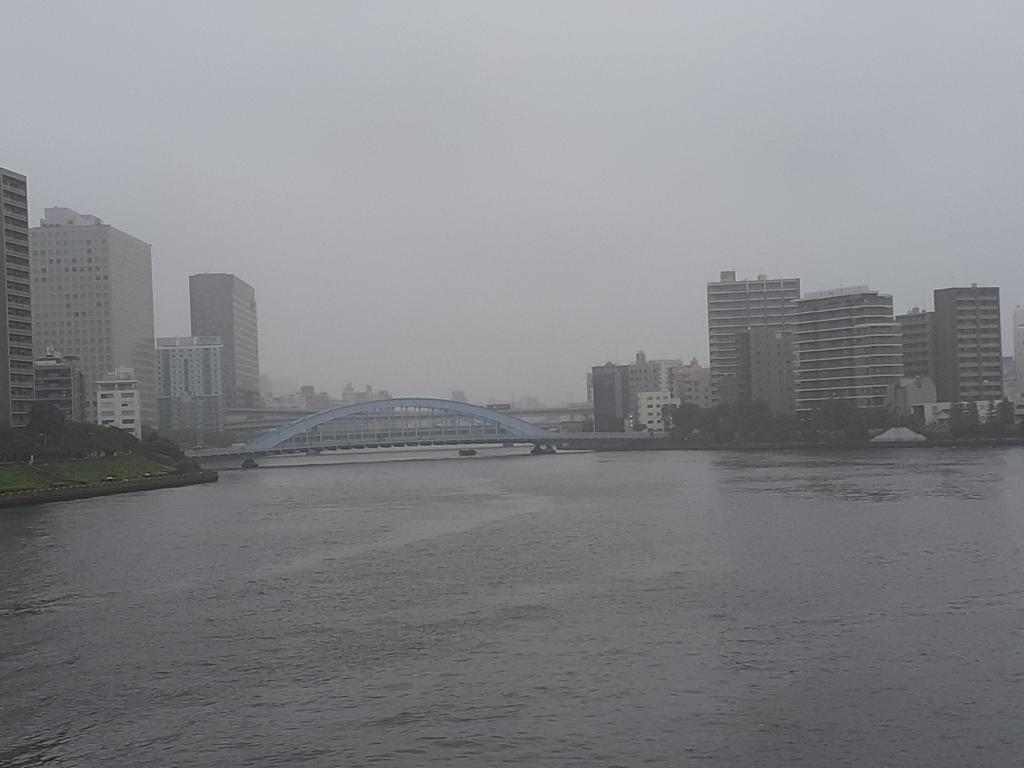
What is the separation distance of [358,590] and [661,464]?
73.5 ft

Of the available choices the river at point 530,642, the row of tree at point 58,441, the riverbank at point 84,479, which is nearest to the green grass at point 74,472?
the riverbank at point 84,479

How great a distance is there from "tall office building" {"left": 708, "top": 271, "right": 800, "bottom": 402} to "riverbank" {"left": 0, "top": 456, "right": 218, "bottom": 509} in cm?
3453

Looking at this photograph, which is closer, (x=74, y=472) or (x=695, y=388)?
(x=74, y=472)

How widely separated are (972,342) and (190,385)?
47888mm

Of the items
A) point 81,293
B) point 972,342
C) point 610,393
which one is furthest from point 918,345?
point 81,293

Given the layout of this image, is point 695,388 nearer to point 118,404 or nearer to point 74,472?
point 118,404

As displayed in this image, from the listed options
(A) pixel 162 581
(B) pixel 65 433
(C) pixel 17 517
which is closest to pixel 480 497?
(C) pixel 17 517

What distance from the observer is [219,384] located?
6938 cm

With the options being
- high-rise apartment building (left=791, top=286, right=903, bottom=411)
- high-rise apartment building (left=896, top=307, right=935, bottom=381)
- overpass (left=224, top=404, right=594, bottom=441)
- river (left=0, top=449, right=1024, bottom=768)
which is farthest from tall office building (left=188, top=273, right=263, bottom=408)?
river (left=0, top=449, right=1024, bottom=768)

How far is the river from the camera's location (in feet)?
17.3

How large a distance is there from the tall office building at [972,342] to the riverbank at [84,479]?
2788 cm

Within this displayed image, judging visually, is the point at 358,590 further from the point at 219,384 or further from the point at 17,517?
the point at 219,384

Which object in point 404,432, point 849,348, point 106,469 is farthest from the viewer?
point 404,432

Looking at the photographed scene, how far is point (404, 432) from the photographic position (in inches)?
1677
